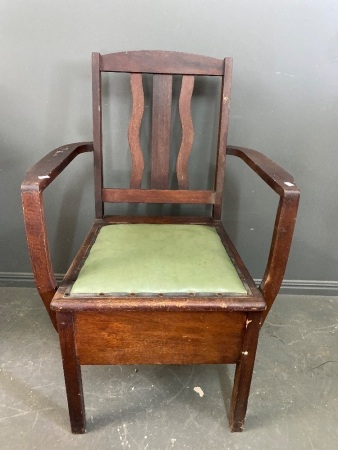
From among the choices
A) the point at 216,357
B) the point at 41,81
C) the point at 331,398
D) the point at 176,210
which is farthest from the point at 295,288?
the point at 41,81

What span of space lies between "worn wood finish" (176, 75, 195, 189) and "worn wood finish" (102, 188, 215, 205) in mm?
33

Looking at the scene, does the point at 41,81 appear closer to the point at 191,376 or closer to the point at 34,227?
the point at 34,227

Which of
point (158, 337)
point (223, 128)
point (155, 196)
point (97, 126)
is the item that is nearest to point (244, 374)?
point (158, 337)

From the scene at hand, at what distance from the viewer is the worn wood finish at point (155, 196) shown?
3.77 ft

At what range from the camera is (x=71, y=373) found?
0.90m

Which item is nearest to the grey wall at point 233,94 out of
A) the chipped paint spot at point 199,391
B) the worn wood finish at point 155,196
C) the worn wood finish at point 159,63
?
the worn wood finish at point 159,63

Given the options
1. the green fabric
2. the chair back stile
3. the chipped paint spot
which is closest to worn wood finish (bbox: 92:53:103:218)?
the chair back stile

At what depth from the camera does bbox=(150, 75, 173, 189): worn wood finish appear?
1098 millimetres

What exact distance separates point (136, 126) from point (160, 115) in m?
0.08

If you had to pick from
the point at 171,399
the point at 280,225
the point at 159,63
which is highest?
the point at 159,63

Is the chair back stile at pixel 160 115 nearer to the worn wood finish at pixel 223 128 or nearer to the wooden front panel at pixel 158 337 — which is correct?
the worn wood finish at pixel 223 128

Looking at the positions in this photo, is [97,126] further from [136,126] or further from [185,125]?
[185,125]

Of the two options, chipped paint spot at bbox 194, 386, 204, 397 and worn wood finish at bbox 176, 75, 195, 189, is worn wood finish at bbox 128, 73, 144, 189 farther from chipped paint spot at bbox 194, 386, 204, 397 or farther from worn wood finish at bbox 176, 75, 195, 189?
chipped paint spot at bbox 194, 386, 204, 397

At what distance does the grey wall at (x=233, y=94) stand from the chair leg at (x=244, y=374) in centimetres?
65
